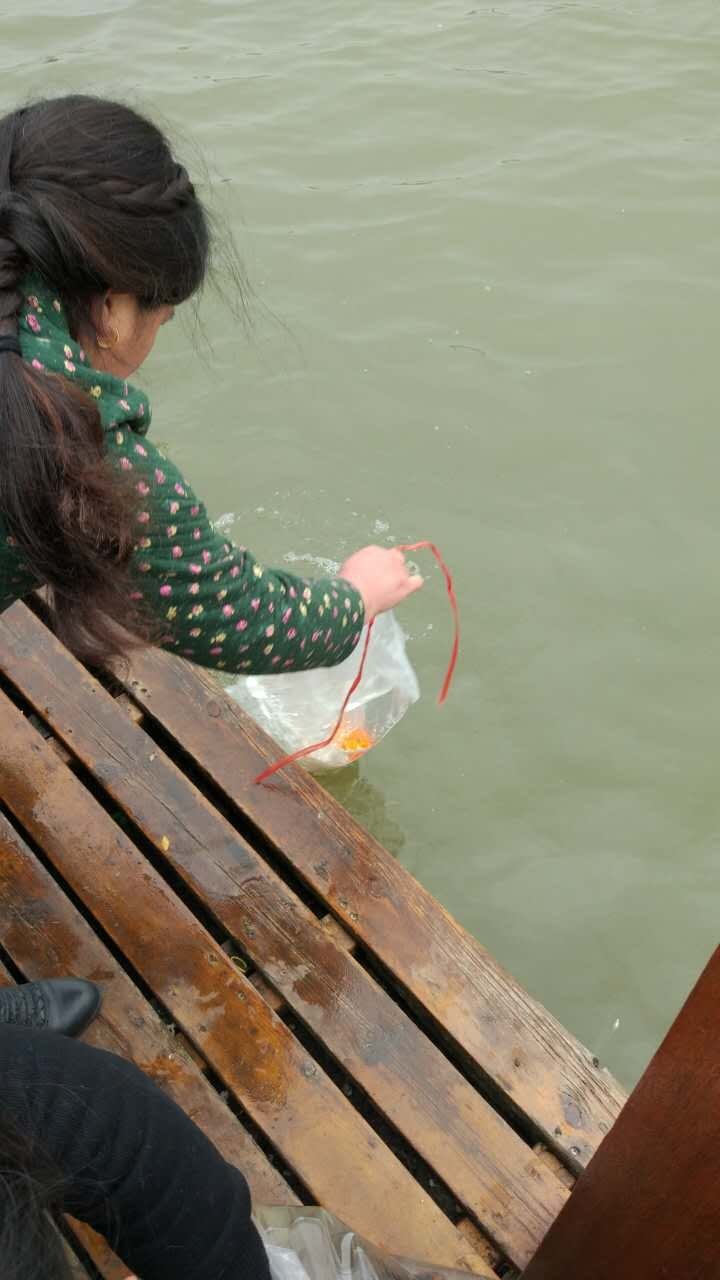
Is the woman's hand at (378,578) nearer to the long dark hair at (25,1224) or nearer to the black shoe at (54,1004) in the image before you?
the black shoe at (54,1004)

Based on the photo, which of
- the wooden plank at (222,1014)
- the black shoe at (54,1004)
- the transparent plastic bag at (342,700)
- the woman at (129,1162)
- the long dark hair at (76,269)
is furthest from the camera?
the transparent plastic bag at (342,700)

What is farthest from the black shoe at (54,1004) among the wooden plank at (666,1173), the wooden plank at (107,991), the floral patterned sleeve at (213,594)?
the wooden plank at (666,1173)

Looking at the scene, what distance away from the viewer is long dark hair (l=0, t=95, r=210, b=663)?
1.25 m

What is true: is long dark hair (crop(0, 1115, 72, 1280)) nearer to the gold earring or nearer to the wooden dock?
the wooden dock

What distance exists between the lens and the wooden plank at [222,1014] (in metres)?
1.74

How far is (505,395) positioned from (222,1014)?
2.41 metres

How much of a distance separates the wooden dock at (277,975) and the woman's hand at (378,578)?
52cm

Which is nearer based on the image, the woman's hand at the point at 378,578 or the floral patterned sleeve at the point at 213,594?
the floral patterned sleeve at the point at 213,594

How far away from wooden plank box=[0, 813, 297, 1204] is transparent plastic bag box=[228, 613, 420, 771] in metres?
0.71

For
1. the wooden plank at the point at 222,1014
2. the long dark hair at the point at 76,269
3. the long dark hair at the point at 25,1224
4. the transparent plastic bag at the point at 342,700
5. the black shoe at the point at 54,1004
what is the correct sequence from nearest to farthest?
the long dark hair at the point at 25,1224 → the long dark hair at the point at 76,269 → the wooden plank at the point at 222,1014 → the black shoe at the point at 54,1004 → the transparent plastic bag at the point at 342,700

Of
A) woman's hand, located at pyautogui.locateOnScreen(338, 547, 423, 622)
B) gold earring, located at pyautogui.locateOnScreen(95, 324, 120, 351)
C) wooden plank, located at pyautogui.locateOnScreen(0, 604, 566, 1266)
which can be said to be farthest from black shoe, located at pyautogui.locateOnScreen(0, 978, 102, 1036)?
gold earring, located at pyautogui.locateOnScreen(95, 324, 120, 351)

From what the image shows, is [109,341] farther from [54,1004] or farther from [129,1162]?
[54,1004]

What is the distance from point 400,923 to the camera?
81.0 inches

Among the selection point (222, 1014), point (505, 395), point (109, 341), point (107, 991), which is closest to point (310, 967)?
point (222, 1014)
